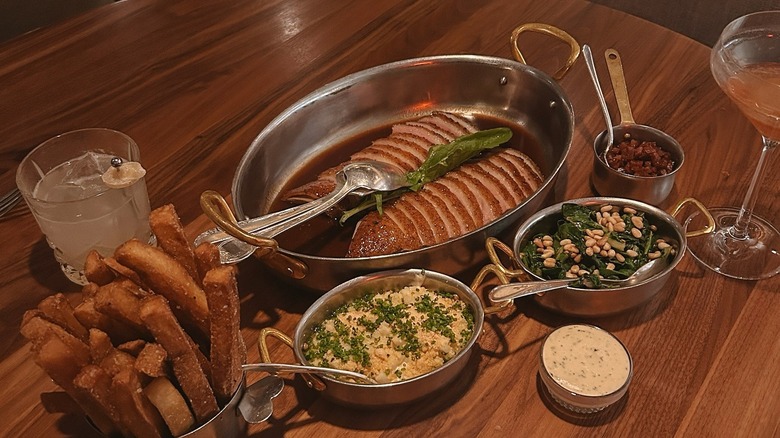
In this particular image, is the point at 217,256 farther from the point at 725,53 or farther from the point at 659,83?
the point at 659,83

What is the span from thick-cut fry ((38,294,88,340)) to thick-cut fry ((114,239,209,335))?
15cm

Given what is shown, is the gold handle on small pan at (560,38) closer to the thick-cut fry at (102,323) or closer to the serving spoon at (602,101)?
the serving spoon at (602,101)

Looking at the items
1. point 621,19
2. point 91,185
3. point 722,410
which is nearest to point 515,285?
point 722,410

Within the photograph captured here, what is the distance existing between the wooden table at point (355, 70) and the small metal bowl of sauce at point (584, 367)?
85mm

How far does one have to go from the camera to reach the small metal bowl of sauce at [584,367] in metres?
1.73

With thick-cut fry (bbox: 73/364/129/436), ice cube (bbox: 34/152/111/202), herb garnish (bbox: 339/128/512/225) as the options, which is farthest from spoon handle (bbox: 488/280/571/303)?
ice cube (bbox: 34/152/111/202)

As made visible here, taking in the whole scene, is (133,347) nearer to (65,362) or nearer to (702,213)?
(65,362)

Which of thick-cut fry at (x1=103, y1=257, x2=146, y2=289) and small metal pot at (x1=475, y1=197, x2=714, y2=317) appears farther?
small metal pot at (x1=475, y1=197, x2=714, y2=317)

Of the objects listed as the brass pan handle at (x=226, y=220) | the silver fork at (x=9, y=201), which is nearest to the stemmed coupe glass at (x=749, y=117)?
the brass pan handle at (x=226, y=220)

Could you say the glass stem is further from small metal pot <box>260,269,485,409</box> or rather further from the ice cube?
the ice cube

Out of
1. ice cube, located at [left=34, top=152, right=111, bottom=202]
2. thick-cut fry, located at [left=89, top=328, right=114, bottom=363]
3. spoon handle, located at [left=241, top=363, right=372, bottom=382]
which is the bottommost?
spoon handle, located at [left=241, top=363, right=372, bottom=382]

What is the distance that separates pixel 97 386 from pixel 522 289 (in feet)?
3.57

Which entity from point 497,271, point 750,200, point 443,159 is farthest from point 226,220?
point 750,200

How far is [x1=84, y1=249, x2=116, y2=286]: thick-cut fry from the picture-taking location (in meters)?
1.57
